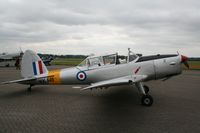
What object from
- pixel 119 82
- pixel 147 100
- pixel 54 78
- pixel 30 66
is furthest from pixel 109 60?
pixel 30 66

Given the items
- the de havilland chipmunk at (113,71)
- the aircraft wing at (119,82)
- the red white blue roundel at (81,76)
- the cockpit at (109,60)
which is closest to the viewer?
the aircraft wing at (119,82)

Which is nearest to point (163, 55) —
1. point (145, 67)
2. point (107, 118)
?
point (145, 67)

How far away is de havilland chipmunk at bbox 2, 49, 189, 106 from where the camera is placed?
24.4 ft

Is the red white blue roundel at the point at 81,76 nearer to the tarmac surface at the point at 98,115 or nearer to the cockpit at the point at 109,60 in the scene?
the cockpit at the point at 109,60

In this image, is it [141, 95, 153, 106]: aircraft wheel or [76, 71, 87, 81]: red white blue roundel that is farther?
[76, 71, 87, 81]: red white blue roundel

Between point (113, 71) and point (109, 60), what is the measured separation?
0.55 m

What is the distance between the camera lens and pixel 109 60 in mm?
8406

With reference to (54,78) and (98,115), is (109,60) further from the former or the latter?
(98,115)

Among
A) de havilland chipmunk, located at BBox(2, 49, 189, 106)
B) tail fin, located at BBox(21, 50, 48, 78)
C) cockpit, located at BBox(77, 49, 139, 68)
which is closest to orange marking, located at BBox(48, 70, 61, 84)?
de havilland chipmunk, located at BBox(2, 49, 189, 106)

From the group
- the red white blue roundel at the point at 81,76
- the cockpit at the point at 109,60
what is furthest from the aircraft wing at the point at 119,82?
the red white blue roundel at the point at 81,76

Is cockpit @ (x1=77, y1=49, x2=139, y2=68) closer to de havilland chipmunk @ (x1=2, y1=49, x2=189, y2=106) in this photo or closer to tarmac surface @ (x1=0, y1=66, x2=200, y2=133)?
de havilland chipmunk @ (x1=2, y1=49, x2=189, y2=106)

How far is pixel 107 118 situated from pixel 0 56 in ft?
115

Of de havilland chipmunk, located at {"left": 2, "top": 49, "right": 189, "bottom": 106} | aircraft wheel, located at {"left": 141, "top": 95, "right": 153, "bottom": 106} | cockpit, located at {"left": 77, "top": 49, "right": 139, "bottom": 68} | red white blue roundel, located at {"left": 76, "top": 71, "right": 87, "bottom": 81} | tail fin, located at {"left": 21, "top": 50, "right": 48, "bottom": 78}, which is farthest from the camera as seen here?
tail fin, located at {"left": 21, "top": 50, "right": 48, "bottom": 78}

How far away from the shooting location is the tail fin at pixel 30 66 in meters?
9.55
